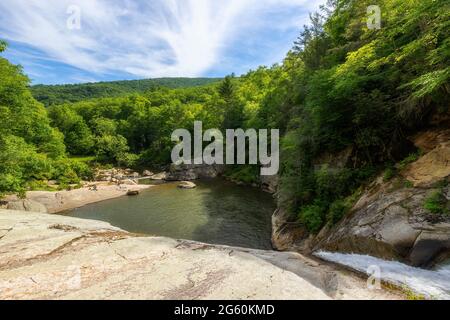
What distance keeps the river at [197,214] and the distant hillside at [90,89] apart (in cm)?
8514

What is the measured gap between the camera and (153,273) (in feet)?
17.9

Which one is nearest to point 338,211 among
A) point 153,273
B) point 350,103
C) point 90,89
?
point 350,103

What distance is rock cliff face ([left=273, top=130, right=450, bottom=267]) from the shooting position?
580 cm

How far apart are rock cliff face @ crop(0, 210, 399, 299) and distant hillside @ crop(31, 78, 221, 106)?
102283 millimetres

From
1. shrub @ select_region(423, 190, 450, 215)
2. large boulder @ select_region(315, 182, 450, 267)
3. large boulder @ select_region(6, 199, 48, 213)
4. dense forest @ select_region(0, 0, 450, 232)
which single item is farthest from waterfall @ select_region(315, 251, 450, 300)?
large boulder @ select_region(6, 199, 48, 213)

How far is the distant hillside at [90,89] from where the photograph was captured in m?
112

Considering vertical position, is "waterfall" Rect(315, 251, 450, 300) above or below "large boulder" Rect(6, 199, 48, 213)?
above

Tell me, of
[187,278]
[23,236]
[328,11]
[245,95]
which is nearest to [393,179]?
[187,278]

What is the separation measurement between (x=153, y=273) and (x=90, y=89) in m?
163

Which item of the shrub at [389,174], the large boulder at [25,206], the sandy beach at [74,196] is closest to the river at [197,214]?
the sandy beach at [74,196]

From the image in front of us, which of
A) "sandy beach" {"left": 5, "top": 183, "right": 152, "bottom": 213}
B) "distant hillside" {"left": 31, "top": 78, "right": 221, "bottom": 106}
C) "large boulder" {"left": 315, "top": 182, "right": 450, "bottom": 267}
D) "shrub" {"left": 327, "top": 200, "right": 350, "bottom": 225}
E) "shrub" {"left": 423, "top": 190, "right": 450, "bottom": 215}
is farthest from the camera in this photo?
"distant hillside" {"left": 31, "top": 78, "right": 221, "bottom": 106}

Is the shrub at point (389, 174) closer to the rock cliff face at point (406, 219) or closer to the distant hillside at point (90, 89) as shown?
the rock cliff face at point (406, 219)

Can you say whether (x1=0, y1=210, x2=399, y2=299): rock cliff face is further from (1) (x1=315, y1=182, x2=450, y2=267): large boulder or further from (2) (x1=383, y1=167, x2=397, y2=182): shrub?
(2) (x1=383, y1=167, x2=397, y2=182): shrub
